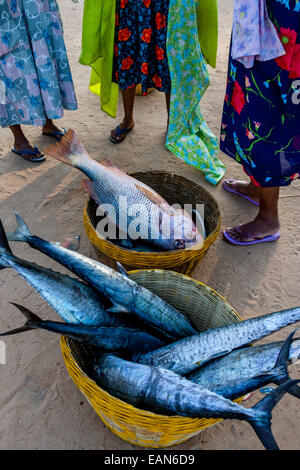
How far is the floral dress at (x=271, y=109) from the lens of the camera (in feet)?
6.73

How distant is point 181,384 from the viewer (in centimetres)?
153

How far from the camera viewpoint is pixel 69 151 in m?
2.83

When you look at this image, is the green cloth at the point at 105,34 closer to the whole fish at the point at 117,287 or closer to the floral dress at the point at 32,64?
the floral dress at the point at 32,64

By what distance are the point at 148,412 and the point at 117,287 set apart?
633mm

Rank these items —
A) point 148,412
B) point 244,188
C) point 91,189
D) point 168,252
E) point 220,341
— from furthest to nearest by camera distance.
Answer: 1. point 244,188
2. point 91,189
3. point 168,252
4. point 220,341
5. point 148,412

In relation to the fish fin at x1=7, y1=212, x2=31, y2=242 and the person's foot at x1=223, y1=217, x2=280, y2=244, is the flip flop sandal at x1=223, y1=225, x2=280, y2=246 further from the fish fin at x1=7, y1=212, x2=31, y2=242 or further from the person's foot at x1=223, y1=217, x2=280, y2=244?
the fish fin at x1=7, y1=212, x2=31, y2=242

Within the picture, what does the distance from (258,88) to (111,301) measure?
157cm

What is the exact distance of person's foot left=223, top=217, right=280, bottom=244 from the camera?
3.06 meters

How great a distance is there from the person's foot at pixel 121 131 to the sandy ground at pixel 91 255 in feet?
0.24

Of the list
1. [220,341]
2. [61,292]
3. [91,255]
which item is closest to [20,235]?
[61,292]

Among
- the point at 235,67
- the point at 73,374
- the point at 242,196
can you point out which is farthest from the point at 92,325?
the point at 242,196

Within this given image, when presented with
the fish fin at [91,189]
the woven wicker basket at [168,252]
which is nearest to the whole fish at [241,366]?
the woven wicker basket at [168,252]

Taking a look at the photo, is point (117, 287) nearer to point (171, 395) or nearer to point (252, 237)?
point (171, 395)
